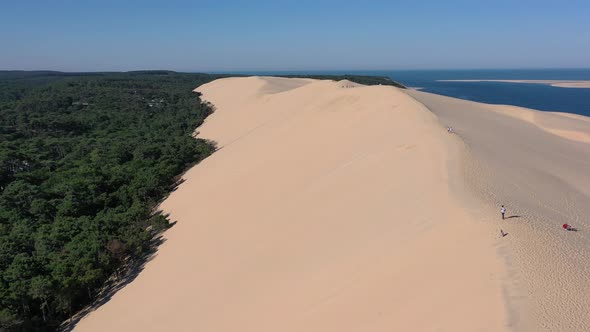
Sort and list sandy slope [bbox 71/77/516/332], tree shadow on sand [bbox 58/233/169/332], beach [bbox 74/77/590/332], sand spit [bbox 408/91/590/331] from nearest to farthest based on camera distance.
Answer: sand spit [bbox 408/91/590/331]
beach [bbox 74/77/590/332]
sandy slope [bbox 71/77/516/332]
tree shadow on sand [bbox 58/233/169/332]

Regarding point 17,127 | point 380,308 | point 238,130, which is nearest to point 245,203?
point 380,308

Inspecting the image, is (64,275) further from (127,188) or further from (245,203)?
(127,188)

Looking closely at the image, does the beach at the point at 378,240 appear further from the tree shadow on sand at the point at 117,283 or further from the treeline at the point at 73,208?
the treeline at the point at 73,208

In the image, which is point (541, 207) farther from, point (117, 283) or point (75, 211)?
point (75, 211)

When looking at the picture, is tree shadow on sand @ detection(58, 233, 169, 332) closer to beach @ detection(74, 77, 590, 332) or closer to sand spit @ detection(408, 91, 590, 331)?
beach @ detection(74, 77, 590, 332)

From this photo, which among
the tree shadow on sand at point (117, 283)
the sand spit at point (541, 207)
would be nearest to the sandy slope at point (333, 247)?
the tree shadow on sand at point (117, 283)

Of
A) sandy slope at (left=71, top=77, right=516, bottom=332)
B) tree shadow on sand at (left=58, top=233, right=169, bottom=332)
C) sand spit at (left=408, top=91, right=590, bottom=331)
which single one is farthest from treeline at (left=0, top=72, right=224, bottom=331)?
sand spit at (left=408, top=91, right=590, bottom=331)
